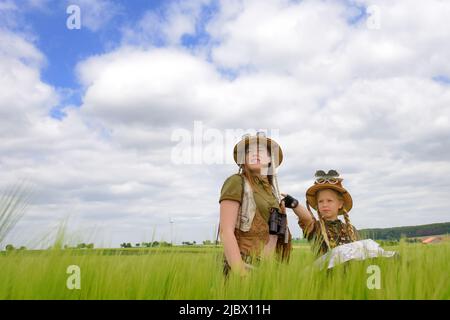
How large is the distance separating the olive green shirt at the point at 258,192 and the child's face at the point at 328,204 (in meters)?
0.68

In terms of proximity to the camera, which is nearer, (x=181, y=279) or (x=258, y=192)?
(x=181, y=279)

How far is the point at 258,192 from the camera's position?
4703 mm

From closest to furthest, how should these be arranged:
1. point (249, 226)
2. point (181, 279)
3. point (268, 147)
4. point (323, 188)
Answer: point (181, 279) < point (249, 226) < point (268, 147) < point (323, 188)

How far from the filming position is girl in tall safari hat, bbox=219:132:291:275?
14.2 feet

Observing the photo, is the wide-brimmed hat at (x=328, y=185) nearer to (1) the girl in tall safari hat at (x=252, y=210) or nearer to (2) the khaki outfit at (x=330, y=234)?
(2) the khaki outfit at (x=330, y=234)

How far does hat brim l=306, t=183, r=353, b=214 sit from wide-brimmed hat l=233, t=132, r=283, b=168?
0.60m

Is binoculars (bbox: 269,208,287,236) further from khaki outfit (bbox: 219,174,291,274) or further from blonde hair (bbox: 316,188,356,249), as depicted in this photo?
blonde hair (bbox: 316,188,356,249)

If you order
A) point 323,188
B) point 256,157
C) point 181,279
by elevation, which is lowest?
point 181,279

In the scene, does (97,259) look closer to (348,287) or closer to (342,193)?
(348,287)

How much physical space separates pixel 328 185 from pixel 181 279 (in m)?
2.37

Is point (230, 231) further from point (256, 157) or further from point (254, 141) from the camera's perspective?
point (254, 141)

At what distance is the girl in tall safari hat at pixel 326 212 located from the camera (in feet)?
16.2

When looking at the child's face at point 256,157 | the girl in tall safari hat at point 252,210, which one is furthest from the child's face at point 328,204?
the child's face at point 256,157

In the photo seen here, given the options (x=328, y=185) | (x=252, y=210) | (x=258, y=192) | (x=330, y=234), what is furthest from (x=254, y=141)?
(x=330, y=234)
